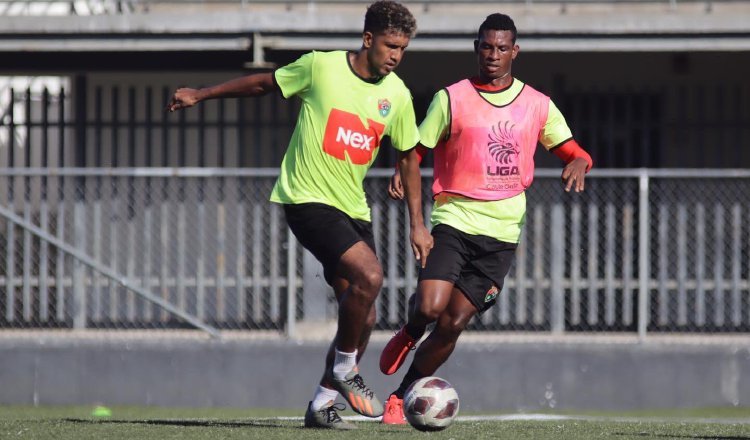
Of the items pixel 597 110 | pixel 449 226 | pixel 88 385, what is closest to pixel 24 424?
pixel 449 226

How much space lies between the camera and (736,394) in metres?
11.3

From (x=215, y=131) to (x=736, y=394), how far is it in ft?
17.0

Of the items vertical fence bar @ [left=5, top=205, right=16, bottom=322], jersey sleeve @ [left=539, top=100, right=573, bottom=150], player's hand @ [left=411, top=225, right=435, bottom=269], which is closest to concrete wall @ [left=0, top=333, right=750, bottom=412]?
vertical fence bar @ [left=5, top=205, right=16, bottom=322]

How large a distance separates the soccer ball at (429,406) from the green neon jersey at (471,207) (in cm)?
98

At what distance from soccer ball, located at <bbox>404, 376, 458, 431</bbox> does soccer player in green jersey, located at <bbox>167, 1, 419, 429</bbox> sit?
0.32 meters

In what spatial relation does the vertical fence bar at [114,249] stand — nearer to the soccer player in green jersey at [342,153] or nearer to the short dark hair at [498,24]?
the soccer player in green jersey at [342,153]

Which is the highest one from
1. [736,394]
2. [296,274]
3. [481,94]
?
[481,94]

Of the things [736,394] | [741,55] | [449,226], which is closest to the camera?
[449,226]

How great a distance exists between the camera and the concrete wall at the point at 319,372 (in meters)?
11.3

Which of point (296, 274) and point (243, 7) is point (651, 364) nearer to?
point (296, 274)

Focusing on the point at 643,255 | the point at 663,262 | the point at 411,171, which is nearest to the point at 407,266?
the point at 643,255

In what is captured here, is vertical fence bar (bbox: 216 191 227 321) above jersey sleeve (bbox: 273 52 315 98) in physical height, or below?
below

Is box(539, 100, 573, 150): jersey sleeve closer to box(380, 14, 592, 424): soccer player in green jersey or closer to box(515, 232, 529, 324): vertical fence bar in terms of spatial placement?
box(380, 14, 592, 424): soccer player in green jersey

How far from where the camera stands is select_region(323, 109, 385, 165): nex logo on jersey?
7031 mm
